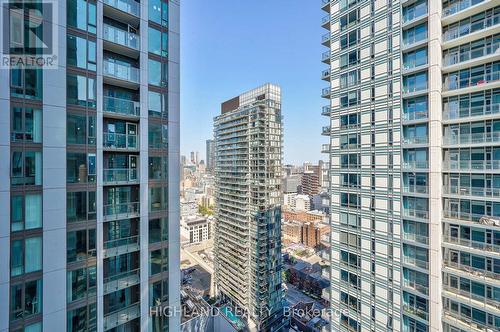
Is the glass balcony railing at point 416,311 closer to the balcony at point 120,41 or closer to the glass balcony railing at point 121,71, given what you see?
the glass balcony railing at point 121,71

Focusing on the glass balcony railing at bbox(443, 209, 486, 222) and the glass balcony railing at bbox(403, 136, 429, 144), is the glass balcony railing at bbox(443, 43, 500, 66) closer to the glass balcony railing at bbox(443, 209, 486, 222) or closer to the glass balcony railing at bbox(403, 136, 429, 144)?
the glass balcony railing at bbox(403, 136, 429, 144)

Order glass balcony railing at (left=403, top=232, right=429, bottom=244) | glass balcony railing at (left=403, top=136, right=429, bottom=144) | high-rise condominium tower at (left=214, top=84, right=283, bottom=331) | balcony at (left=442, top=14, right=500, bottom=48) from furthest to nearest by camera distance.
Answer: high-rise condominium tower at (left=214, top=84, right=283, bottom=331)
glass balcony railing at (left=403, top=136, right=429, bottom=144)
glass balcony railing at (left=403, top=232, right=429, bottom=244)
balcony at (left=442, top=14, right=500, bottom=48)

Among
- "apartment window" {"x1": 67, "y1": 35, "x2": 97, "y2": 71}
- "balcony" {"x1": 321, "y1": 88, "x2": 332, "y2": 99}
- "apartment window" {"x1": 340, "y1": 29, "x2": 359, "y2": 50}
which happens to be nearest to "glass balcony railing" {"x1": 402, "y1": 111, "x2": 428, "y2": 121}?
"balcony" {"x1": 321, "y1": 88, "x2": 332, "y2": 99}

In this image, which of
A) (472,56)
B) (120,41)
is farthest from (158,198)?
(472,56)

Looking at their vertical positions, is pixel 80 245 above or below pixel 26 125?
below

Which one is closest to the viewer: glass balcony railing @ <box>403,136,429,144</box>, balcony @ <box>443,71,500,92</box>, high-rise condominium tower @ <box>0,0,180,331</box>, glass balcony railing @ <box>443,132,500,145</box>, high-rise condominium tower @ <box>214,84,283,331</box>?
high-rise condominium tower @ <box>0,0,180,331</box>

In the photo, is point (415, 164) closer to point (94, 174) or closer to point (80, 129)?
point (94, 174)

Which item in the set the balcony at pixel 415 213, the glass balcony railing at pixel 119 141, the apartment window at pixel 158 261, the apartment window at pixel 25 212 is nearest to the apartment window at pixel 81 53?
the glass balcony railing at pixel 119 141
